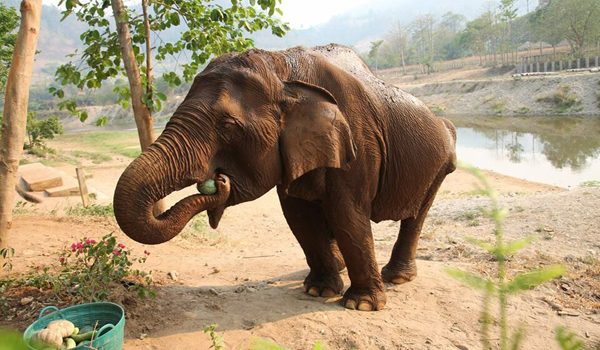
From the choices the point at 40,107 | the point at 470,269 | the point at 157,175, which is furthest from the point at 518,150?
the point at 40,107

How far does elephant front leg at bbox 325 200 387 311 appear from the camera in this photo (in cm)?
439

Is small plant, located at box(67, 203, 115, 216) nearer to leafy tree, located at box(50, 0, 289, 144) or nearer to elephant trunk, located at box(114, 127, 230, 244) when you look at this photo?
leafy tree, located at box(50, 0, 289, 144)

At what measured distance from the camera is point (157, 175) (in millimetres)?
3410

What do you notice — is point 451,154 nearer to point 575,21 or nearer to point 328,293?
point 328,293

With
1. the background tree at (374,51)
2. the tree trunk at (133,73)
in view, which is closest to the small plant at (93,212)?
the tree trunk at (133,73)

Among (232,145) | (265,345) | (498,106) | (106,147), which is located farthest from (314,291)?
(498,106)

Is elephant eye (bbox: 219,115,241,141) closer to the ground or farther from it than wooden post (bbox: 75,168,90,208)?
farther from it

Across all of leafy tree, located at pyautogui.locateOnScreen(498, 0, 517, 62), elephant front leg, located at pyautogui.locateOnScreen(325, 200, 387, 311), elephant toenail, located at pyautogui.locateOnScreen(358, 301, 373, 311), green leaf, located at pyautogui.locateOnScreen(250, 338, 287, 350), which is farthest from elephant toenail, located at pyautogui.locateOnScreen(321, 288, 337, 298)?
leafy tree, located at pyautogui.locateOnScreen(498, 0, 517, 62)

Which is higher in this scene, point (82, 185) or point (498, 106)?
point (82, 185)

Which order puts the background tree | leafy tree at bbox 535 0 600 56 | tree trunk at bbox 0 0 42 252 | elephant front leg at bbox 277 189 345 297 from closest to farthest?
tree trunk at bbox 0 0 42 252 < elephant front leg at bbox 277 189 345 297 < leafy tree at bbox 535 0 600 56 < the background tree

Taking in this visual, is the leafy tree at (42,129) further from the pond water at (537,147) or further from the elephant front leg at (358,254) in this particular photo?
the elephant front leg at (358,254)

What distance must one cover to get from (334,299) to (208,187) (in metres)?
2.02

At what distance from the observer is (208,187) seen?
371 cm

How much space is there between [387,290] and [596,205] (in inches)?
216
